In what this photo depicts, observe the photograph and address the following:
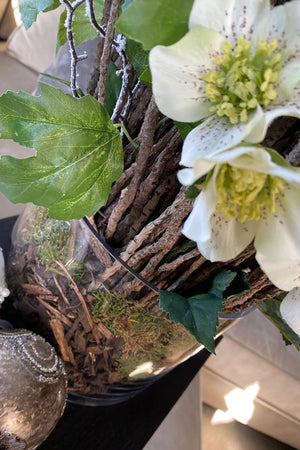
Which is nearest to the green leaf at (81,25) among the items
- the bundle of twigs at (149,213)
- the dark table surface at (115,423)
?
the bundle of twigs at (149,213)

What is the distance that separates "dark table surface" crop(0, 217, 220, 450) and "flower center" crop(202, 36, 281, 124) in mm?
458

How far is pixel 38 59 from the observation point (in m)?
1.64

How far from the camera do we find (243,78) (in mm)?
270

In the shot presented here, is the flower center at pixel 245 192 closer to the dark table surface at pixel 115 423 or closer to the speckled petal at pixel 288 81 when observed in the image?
the speckled petal at pixel 288 81

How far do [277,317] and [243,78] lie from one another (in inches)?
10.7

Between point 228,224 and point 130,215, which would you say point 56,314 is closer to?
point 130,215

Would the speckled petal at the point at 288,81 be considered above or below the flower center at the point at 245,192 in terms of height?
above

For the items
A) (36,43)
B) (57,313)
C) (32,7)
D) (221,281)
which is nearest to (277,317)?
(221,281)

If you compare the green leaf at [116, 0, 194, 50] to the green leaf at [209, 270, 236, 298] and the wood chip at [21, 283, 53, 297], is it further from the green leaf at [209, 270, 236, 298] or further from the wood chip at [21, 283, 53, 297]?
the wood chip at [21, 283, 53, 297]

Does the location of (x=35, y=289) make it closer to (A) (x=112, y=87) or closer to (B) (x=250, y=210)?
(A) (x=112, y=87)

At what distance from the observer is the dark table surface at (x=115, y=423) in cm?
61

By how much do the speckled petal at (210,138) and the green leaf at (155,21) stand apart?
5 centimetres

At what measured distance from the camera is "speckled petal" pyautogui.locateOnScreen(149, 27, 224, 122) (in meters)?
0.26

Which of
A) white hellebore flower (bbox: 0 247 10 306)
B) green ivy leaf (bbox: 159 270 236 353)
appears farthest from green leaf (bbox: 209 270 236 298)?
white hellebore flower (bbox: 0 247 10 306)
